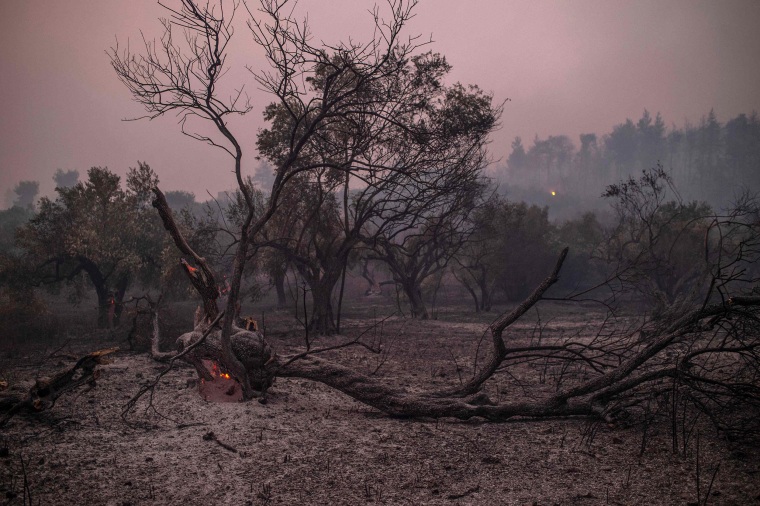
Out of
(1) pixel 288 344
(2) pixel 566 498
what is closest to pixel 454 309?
(1) pixel 288 344

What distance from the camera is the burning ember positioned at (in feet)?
27.1

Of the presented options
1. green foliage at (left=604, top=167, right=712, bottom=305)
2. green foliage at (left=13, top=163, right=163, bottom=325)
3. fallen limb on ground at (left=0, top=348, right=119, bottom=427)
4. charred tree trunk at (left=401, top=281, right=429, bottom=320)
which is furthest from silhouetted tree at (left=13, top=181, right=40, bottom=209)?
fallen limb on ground at (left=0, top=348, right=119, bottom=427)

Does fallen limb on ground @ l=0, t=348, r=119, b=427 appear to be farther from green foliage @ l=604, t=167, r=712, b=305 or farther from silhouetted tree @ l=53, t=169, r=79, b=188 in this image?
silhouetted tree @ l=53, t=169, r=79, b=188

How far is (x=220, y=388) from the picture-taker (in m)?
8.52

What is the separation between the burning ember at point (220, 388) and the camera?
8258 mm

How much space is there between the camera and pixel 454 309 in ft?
102

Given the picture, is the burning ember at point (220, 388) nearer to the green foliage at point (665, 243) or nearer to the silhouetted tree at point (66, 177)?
the green foliage at point (665, 243)

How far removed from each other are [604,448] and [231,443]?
4.71m

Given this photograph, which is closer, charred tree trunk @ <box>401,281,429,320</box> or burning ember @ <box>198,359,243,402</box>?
burning ember @ <box>198,359,243,402</box>

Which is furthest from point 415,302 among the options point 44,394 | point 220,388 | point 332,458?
point 44,394

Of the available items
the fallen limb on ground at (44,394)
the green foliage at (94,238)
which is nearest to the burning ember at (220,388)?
the fallen limb on ground at (44,394)

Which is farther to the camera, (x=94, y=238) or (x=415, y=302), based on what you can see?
(x=415, y=302)

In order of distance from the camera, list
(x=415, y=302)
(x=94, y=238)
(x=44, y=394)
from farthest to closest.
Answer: (x=415, y=302) → (x=94, y=238) → (x=44, y=394)

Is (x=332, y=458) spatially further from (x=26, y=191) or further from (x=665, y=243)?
(x=26, y=191)
